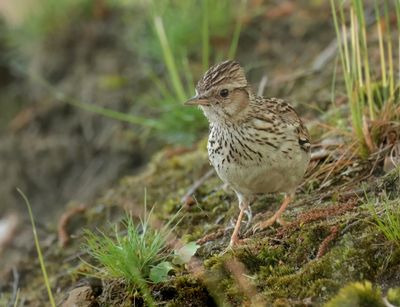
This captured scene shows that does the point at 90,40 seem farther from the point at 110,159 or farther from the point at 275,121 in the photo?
the point at 275,121

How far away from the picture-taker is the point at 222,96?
4754 mm

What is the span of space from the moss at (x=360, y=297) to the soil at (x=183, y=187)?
0.03 feet

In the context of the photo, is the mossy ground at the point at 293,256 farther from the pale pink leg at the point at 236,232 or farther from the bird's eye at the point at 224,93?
the bird's eye at the point at 224,93

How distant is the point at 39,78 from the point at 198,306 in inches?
214

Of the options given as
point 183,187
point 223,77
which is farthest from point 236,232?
point 183,187

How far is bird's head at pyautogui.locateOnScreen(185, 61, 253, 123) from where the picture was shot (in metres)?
4.70

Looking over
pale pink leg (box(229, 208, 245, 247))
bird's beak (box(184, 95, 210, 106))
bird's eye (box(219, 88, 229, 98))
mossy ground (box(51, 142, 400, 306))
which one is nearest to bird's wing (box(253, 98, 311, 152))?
bird's eye (box(219, 88, 229, 98))

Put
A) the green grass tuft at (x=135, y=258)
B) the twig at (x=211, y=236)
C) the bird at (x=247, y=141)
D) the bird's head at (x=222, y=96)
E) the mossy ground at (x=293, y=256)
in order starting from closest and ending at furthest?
Answer: the mossy ground at (x=293, y=256), the green grass tuft at (x=135, y=258), the bird at (x=247, y=141), the bird's head at (x=222, y=96), the twig at (x=211, y=236)

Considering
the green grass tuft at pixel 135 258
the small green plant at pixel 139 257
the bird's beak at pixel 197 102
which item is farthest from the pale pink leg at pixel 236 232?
the bird's beak at pixel 197 102

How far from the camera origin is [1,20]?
963 cm

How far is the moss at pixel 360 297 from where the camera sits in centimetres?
348

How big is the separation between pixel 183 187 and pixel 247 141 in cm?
173

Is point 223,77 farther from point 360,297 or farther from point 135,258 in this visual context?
point 360,297

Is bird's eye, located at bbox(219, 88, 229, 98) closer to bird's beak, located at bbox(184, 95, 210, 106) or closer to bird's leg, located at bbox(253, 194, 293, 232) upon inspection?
bird's beak, located at bbox(184, 95, 210, 106)
